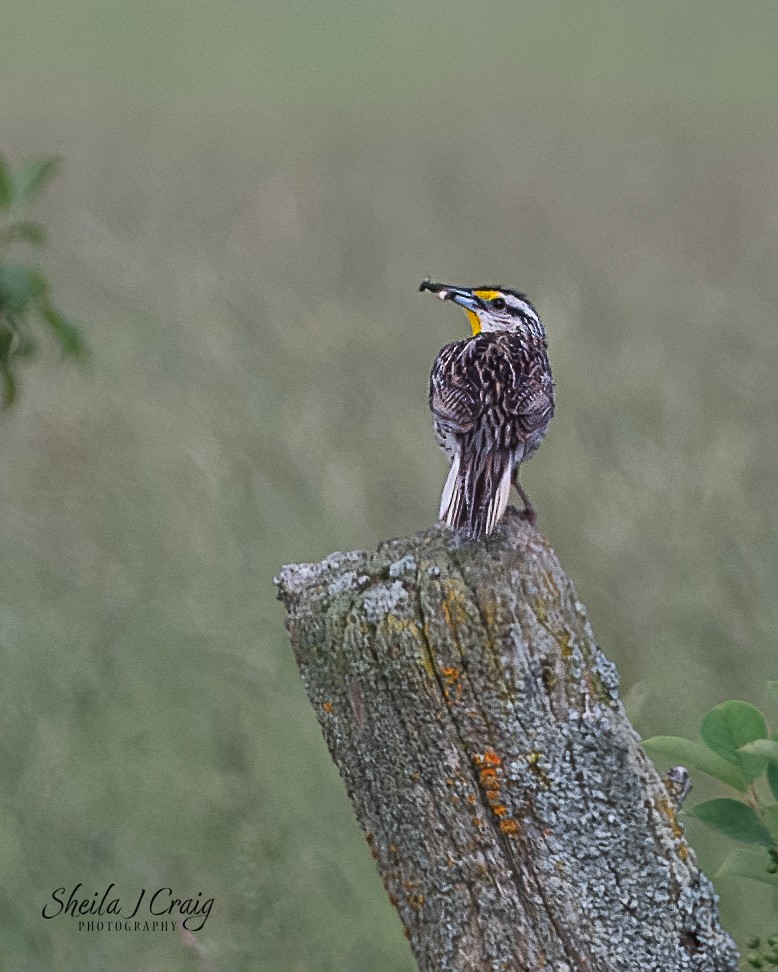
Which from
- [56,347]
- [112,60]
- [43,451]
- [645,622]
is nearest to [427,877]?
[645,622]

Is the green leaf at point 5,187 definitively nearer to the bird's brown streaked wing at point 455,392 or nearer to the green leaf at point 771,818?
the bird's brown streaked wing at point 455,392

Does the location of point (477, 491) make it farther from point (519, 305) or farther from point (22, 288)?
point (519, 305)

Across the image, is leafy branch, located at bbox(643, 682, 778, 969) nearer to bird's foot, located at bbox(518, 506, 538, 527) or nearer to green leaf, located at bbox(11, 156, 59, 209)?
bird's foot, located at bbox(518, 506, 538, 527)

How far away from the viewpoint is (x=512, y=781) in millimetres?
2947

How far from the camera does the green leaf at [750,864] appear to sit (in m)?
3.05

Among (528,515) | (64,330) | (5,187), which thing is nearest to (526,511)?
(528,515)

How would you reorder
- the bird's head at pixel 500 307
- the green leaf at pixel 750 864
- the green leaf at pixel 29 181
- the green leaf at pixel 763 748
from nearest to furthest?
the green leaf at pixel 763 748
the green leaf at pixel 750 864
the green leaf at pixel 29 181
the bird's head at pixel 500 307

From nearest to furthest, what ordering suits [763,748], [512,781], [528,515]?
[763,748] < [512,781] < [528,515]

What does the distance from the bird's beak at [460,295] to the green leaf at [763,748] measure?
2.26 metres

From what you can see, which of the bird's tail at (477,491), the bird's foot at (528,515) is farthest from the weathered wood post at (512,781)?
the bird's foot at (528,515)

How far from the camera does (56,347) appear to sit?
24.9 feet

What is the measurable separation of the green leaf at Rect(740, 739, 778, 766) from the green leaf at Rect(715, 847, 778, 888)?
397mm

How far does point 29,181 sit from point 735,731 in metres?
2.14

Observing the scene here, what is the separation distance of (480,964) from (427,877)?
220 mm
